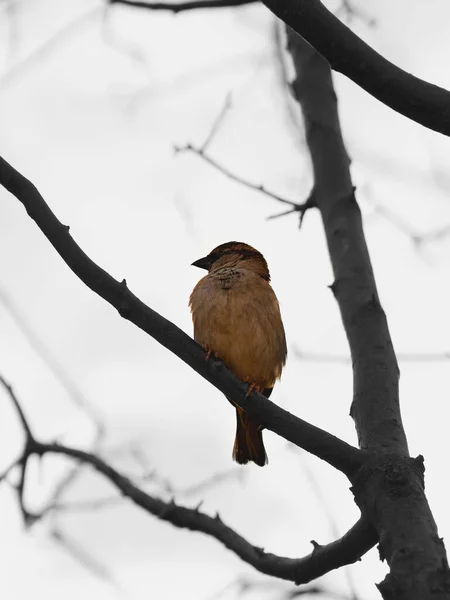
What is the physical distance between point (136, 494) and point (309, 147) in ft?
6.08

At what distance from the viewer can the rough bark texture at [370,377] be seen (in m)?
2.44

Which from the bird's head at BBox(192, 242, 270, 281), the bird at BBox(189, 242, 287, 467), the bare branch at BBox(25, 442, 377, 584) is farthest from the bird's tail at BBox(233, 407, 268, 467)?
the bare branch at BBox(25, 442, 377, 584)

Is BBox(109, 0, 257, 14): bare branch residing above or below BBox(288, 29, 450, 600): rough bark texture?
above

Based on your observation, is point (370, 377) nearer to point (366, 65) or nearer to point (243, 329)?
point (366, 65)

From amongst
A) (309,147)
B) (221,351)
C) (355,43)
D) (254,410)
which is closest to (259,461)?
(221,351)

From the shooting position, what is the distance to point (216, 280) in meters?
5.11

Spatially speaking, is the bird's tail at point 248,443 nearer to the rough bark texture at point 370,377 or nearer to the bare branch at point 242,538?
the bare branch at point 242,538

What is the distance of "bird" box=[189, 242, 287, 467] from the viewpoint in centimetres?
476

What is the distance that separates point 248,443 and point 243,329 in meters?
0.83

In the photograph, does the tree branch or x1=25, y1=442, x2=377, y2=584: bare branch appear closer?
the tree branch

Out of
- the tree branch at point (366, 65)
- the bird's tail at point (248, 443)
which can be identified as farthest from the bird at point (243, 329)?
the tree branch at point (366, 65)

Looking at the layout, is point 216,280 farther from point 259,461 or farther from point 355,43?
point 355,43

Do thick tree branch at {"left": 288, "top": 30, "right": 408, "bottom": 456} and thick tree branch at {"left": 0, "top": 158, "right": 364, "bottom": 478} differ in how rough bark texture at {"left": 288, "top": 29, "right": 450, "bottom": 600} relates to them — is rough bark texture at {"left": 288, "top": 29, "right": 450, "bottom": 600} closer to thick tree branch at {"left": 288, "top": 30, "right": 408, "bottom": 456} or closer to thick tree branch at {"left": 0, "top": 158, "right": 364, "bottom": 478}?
thick tree branch at {"left": 288, "top": 30, "right": 408, "bottom": 456}

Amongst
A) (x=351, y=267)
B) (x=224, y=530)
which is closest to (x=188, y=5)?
(x=351, y=267)
